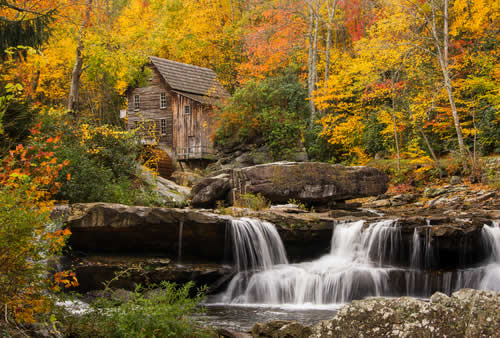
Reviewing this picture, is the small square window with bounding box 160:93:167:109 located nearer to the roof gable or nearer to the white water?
the roof gable

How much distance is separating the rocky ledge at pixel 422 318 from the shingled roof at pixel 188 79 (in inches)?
1091

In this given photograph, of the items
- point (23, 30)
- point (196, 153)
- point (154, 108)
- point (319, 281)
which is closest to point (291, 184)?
point (319, 281)

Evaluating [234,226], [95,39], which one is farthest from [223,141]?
[234,226]

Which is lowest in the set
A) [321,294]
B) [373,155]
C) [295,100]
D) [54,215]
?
[321,294]

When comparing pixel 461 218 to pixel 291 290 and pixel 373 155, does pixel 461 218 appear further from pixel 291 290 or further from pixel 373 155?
pixel 373 155

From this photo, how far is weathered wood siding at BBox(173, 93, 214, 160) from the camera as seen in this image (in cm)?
2964

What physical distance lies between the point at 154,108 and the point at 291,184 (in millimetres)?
18109

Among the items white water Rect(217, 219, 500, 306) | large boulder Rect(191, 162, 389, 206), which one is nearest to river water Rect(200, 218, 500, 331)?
white water Rect(217, 219, 500, 306)

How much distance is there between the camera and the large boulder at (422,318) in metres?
3.10

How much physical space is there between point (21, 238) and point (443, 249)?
9798 mm

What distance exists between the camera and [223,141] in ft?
88.4

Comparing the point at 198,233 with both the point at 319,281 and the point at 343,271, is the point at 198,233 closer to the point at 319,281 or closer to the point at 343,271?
the point at 319,281

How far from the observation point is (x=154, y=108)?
32156 millimetres

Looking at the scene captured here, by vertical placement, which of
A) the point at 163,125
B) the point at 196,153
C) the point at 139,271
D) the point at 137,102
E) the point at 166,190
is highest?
the point at 137,102
